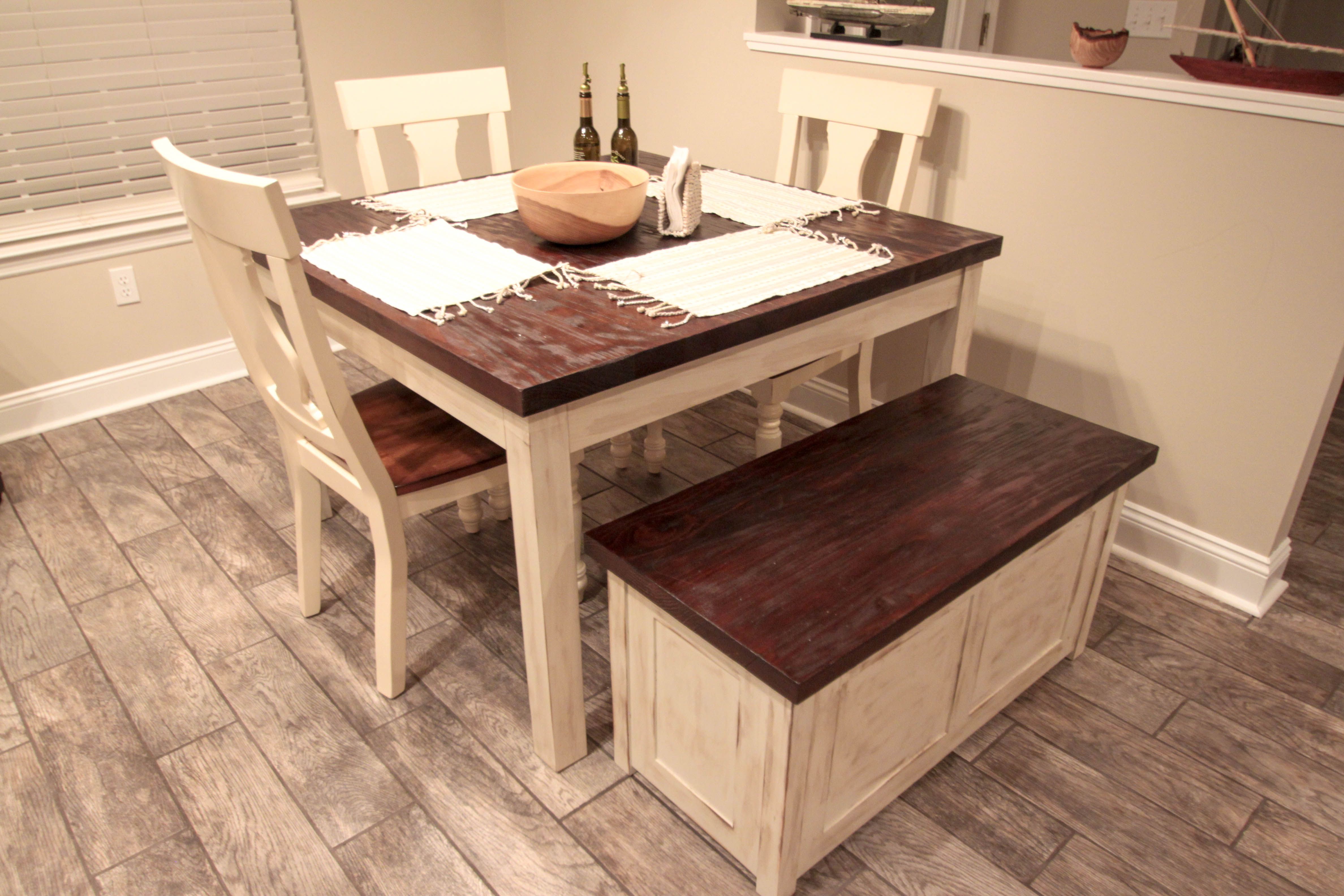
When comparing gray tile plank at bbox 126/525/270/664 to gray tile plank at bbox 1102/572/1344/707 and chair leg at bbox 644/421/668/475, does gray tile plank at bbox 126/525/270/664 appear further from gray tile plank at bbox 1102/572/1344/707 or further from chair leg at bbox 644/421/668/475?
gray tile plank at bbox 1102/572/1344/707

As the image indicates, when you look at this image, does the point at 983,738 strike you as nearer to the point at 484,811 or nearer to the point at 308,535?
the point at 484,811

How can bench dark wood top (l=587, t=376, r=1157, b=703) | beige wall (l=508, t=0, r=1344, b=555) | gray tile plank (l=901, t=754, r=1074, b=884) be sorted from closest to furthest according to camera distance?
bench dark wood top (l=587, t=376, r=1157, b=703) → gray tile plank (l=901, t=754, r=1074, b=884) → beige wall (l=508, t=0, r=1344, b=555)

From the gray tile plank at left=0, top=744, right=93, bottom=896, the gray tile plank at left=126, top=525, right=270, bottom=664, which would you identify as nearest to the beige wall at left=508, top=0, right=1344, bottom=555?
the gray tile plank at left=126, top=525, right=270, bottom=664

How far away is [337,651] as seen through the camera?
6.55 feet

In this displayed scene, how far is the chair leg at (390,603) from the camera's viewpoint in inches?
67.6

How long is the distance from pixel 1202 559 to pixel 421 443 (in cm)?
174

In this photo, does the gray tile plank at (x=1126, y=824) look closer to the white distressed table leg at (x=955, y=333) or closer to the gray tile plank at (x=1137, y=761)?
the gray tile plank at (x=1137, y=761)

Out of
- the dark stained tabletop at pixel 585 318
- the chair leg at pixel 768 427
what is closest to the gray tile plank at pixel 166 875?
the dark stained tabletop at pixel 585 318

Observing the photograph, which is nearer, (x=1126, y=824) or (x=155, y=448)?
(x=1126, y=824)

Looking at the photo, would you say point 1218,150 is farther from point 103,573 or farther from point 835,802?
point 103,573

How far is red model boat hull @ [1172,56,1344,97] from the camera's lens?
178cm

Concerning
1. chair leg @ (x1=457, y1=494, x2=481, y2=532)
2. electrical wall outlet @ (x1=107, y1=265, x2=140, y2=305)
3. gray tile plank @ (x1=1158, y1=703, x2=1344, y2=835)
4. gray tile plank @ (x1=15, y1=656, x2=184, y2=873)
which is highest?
electrical wall outlet @ (x1=107, y1=265, x2=140, y2=305)

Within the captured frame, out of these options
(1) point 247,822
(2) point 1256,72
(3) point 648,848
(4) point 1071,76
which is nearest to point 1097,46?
(4) point 1071,76

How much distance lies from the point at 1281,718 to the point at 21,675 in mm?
2464
